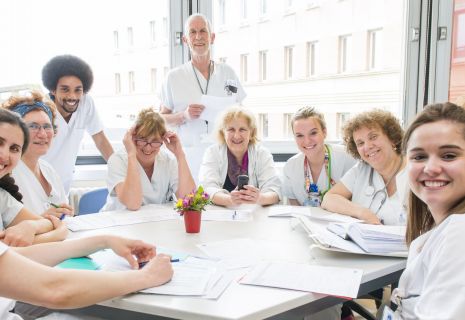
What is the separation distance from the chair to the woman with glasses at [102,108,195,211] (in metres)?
0.15

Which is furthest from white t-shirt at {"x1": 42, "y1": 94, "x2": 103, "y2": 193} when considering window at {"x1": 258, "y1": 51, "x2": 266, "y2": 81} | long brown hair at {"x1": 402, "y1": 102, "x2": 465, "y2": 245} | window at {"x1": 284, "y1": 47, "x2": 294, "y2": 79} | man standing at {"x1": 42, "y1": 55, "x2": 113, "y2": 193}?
long brown hair at {"x1": 402, "y1": 102, "x2": 465, "y2": 245}

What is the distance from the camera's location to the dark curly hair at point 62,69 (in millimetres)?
2572

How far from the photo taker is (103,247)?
130cm

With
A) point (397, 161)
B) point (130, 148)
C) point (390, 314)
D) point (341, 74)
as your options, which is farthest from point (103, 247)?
point (341, 74)

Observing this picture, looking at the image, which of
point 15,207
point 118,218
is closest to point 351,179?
point 118,218

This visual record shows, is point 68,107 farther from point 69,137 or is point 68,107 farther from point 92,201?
point 92,201

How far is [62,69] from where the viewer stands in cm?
257

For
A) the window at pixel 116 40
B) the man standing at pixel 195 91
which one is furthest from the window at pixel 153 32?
the man standing at pixel 195 91

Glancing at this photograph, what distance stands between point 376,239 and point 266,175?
1.16 metres

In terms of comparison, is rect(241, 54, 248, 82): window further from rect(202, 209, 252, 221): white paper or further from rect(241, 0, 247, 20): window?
rect(202, 209, 252, 221): white paper

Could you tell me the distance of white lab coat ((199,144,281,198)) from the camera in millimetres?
2491

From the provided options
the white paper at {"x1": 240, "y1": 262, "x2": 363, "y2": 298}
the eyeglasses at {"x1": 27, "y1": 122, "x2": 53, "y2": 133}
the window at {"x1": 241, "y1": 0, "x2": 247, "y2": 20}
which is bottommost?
the white paper at {"x1": 240, "y1": 262, "x2": 363, "y2": 298}

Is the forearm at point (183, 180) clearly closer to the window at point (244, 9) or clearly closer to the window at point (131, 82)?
the window at point (131, 82)

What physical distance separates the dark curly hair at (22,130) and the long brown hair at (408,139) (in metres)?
1.30
